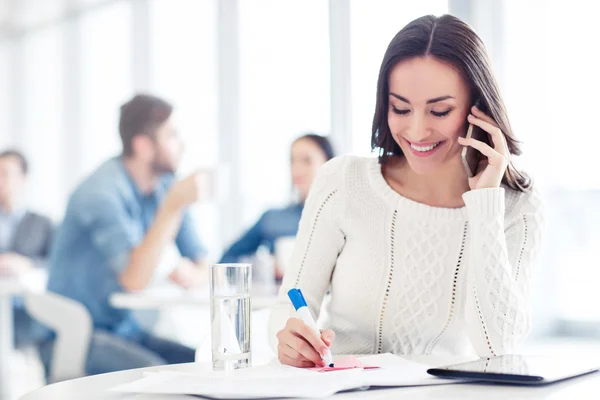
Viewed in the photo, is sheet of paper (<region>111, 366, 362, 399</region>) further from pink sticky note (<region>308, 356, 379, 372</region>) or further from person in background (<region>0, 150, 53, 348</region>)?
person in background (<region>0, 150, 53, 348</region>)

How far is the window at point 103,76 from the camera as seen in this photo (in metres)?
6.75

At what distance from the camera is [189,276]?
3562 millimetres

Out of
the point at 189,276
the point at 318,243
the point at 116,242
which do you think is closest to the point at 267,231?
the point at 189,276

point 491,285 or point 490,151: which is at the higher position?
point 490,151

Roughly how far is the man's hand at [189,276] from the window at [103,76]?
10.8 feet

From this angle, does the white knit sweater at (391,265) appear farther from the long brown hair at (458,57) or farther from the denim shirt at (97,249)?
the denim shirt at (97,249)

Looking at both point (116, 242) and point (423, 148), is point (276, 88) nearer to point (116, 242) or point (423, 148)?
point (116, 242)

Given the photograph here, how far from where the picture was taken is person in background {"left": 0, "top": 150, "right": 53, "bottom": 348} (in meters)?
4.98

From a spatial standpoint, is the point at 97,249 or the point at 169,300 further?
the point at 97,249

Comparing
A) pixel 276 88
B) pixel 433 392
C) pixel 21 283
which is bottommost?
pixel 21 283

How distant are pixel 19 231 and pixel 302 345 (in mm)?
4614

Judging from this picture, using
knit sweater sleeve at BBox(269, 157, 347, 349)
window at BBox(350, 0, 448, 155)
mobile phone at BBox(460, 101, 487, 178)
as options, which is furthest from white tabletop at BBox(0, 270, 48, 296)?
mobile phone at BBox(460, 101, 487, 178)

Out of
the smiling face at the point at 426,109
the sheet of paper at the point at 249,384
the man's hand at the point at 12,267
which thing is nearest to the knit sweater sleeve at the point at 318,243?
the smiling face at the point at 426,109

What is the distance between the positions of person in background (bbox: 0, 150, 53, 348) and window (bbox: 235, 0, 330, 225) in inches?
53.1
